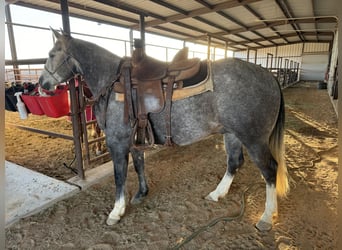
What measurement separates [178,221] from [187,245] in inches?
10.9

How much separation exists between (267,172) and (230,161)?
0.52 meters

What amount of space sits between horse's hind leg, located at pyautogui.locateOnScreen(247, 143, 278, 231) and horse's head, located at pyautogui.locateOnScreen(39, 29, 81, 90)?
63.9 inches

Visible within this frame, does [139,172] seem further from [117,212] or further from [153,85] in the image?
[153,85]

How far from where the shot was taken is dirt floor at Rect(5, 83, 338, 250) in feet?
5.48

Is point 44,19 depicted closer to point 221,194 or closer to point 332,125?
point 221,194

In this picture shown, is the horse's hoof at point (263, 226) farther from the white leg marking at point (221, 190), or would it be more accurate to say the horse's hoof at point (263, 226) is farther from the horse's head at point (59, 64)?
the horse's head at point (59, 64)

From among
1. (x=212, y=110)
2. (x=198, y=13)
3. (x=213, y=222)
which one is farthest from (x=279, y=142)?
(x=198, y=13)

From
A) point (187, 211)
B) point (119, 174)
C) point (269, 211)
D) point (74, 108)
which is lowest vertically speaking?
point (187, 211)

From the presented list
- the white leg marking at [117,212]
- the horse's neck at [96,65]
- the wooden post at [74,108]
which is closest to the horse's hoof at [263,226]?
the white leg marking at [117,212]

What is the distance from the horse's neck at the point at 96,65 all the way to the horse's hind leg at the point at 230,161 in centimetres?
123

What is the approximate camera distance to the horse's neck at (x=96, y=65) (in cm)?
185

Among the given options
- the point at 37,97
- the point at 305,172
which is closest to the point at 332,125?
the point at 305,172

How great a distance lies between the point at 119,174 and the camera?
192 cm

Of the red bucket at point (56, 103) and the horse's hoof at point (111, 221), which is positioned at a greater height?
the red bucket at point (56, 103)
